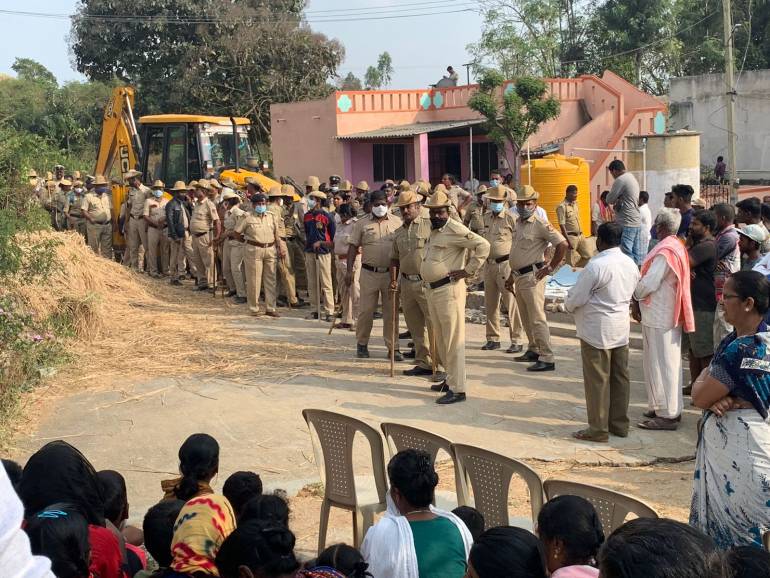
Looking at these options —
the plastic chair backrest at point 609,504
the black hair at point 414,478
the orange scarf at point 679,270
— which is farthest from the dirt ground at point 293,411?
the plastic chair backrest at point 609,504

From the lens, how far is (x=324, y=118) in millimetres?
27844

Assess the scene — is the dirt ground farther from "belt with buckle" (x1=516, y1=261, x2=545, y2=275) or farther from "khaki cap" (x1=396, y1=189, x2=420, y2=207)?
"khaki cap" (x1=396, y1=189, x2=420, y2=207)

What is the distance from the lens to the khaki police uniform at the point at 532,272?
9859 mm

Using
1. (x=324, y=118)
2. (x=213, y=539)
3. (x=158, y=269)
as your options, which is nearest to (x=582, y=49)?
(x=324, y=118)

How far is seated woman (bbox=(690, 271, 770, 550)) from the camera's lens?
4.22 meters

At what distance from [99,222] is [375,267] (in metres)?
10.2

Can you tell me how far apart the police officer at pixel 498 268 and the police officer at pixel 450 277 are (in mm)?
1943

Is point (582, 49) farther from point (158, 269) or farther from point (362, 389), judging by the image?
point (362, 389)

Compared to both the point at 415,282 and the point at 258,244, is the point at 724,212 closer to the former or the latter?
the point at 415,282

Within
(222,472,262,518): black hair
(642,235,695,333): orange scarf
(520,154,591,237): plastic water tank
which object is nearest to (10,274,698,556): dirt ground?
(642,235,695,333): orange scarf

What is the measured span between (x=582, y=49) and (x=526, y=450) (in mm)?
35401

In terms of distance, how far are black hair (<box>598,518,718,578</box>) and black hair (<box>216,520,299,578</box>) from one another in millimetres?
1358

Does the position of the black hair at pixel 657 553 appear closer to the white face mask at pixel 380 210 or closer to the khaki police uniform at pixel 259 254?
the white face mask at pixel 380 210

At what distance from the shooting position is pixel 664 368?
7793 millimetres
